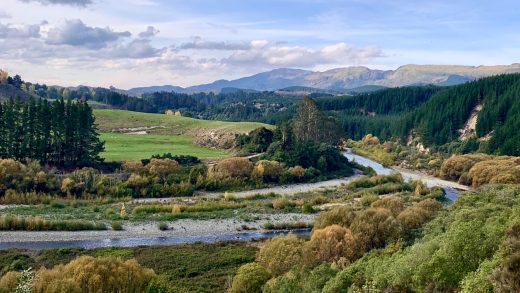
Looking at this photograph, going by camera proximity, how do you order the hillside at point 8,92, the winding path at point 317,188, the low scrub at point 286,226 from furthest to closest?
the hillside at point 8,92
the winding path at point 317,188
the low scrub at point 286,226

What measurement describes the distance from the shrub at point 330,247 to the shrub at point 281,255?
31.1 inches

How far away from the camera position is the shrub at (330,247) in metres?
32.4

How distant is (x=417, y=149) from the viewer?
124m

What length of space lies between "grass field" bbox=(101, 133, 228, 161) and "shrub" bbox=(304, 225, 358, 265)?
2078 inches

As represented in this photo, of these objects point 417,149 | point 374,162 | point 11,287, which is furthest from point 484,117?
point 11,287

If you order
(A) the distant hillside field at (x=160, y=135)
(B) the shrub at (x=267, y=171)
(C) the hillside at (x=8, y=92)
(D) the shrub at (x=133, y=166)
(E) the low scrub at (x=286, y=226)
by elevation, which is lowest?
(E) the low scrub at (x=286, y=226)

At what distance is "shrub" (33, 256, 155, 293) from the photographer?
78.0 ft

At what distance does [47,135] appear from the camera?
74500mm

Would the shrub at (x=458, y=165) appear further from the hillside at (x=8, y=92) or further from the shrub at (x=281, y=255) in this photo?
the hillside at (x=8, y=92)

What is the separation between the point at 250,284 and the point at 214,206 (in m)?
31.9

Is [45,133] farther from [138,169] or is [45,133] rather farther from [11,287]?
[11,287]

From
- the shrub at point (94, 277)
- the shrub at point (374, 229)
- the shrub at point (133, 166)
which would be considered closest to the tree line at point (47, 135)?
the shrub at point (133, 166)

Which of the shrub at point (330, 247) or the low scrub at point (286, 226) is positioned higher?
the shrub at point (330, 247)

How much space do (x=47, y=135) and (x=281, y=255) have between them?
A: 53.7m
